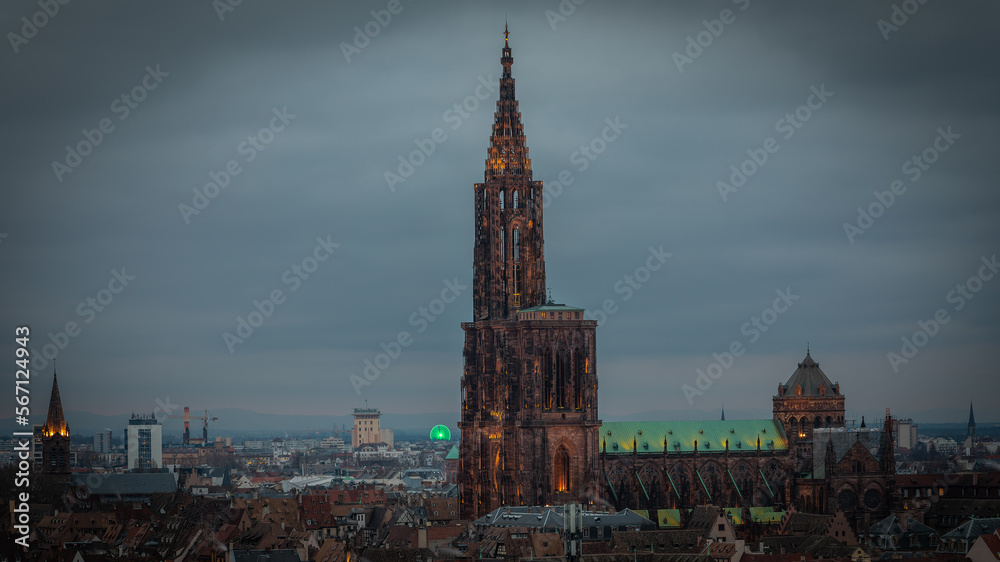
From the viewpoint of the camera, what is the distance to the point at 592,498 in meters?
191

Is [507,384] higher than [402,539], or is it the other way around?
[507,384]

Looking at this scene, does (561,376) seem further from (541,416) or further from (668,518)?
(668,518)

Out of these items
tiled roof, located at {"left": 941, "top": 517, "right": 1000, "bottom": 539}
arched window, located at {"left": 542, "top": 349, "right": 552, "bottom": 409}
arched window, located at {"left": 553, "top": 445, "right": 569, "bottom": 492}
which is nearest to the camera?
tiled roof, located at {"left": 941, "top": 517, "right": 1000, "bottom": 539}

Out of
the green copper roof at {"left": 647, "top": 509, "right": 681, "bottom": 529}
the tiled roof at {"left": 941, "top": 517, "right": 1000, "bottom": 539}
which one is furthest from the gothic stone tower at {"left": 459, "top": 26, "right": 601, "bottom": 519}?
the tiled roof at {"left": 941, "top": 517, "right": 1000, "bottom": 539}

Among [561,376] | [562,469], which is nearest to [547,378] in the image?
[561,376]

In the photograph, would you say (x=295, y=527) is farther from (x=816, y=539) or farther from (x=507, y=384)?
(x=816, y=539)

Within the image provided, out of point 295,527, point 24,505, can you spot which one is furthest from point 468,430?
point 24,505

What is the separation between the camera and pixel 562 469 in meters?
193

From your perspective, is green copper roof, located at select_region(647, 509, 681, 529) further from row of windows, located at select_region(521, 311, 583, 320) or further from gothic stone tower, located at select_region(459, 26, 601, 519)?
row of windows, located at select_region(521, 311, 583, 320)

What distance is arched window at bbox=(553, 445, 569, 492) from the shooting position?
19238cm

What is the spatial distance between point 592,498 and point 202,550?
4294 centimetres

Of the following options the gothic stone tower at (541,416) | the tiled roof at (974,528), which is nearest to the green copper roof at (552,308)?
the gothic stone tower at (541,416)

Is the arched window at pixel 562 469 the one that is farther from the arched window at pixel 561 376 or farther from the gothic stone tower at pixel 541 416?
the arched window at pixel 561 376

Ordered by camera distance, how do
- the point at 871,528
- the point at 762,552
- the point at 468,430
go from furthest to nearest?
the point at 468,430 → the point at 871,528 → the point at 762,552
